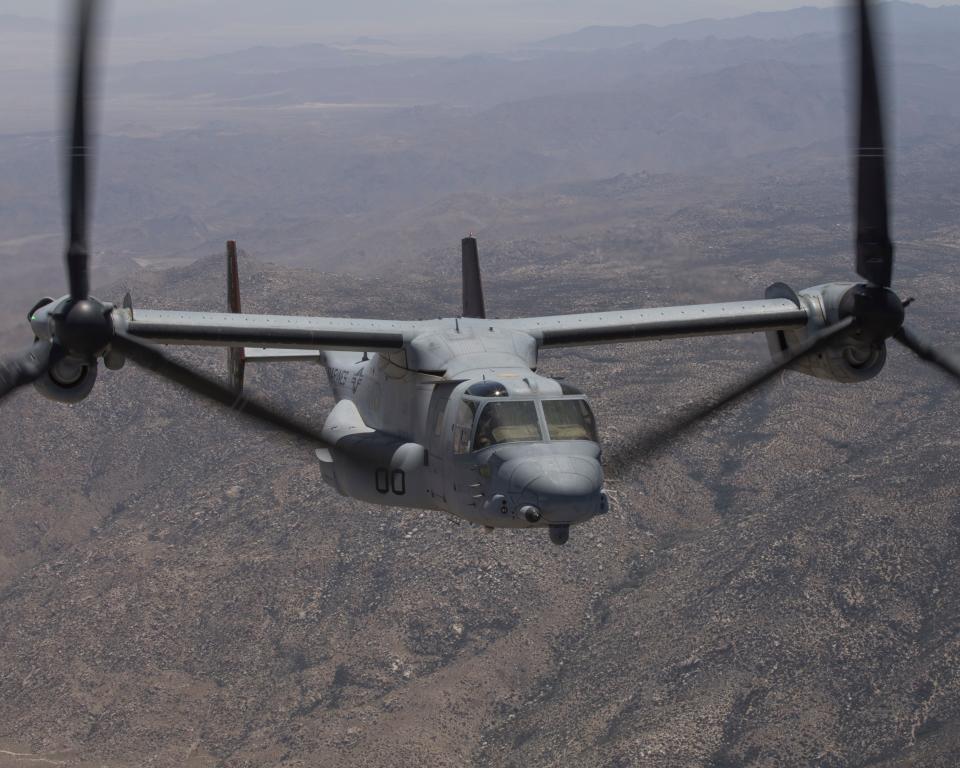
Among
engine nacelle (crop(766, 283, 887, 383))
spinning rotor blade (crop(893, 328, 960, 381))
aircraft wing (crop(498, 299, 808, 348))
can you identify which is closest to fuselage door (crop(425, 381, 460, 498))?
aircraft wing (crop(498, 299, 808, 348))

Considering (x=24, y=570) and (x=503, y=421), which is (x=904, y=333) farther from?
(x=24, y=570)

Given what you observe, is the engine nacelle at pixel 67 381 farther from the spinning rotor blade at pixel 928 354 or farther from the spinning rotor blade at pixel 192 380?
the spinning rotor blade at pixel 928 354

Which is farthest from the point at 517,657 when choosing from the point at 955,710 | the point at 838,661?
the point at 955,710

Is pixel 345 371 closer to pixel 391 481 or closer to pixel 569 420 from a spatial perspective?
pixel 391 481

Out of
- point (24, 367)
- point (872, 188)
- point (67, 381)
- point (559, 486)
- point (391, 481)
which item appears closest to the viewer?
point (559, 486)

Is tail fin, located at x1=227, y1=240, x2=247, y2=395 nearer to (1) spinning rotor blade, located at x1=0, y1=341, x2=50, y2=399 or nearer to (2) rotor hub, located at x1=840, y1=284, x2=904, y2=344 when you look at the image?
(1) spinning rotor blade, located at x1=0, y1=341, x2=50, y2=399

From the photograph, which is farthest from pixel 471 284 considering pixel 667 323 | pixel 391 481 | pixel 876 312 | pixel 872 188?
pixel 872 188
